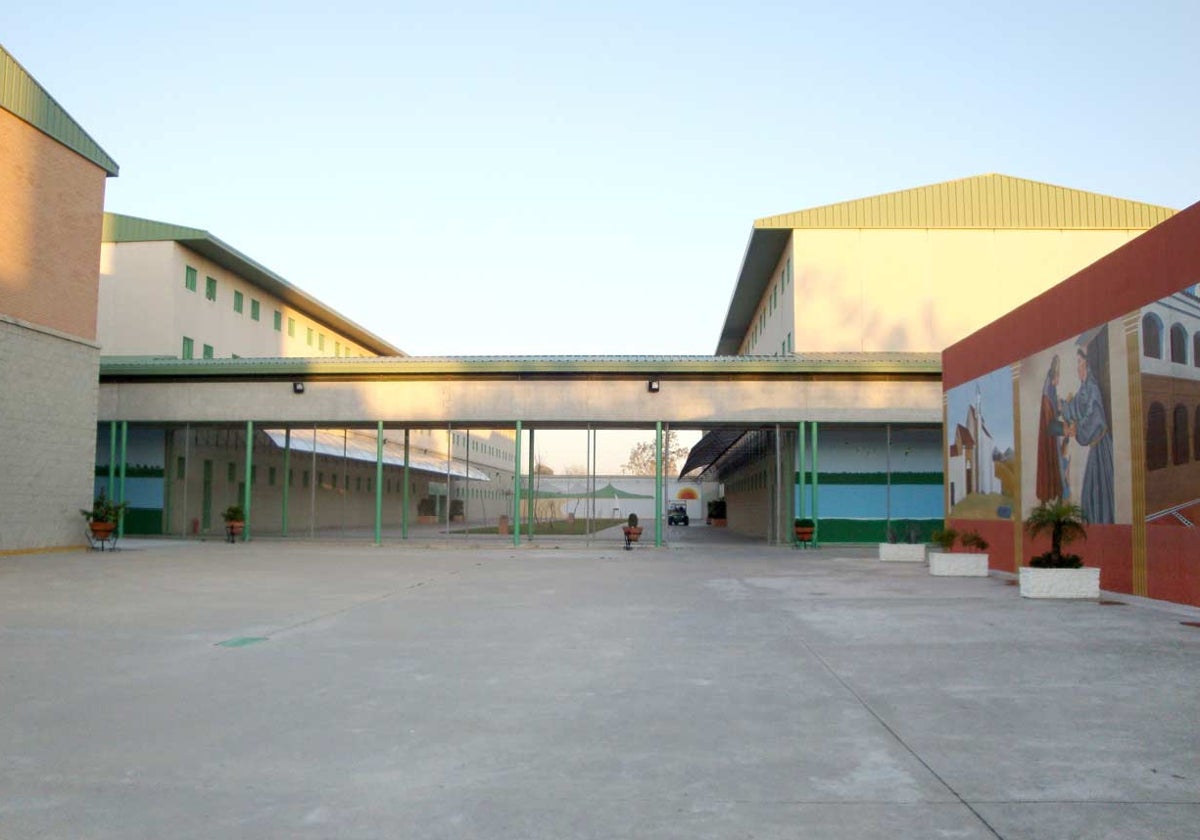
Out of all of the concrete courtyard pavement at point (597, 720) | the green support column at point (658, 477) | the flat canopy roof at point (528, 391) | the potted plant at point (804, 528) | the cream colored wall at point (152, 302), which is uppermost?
the cream colored wall at point (152, 302)

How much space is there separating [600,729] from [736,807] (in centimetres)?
172

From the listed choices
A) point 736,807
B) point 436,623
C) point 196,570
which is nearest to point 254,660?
Answer: point 436,623

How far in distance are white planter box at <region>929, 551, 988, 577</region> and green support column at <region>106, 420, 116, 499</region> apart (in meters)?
25.4

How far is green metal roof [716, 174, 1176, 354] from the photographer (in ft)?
119

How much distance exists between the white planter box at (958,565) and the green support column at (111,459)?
2542cm

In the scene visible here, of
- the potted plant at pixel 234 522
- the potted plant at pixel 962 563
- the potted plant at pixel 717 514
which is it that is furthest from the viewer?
the potted plant at pixel 717 514

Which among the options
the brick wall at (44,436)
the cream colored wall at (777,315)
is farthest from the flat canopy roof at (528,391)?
the cream colored wall at (777,315)

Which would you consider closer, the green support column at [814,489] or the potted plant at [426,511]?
the green support column at [814,489]

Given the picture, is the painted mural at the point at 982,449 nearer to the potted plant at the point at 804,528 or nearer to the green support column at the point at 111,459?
the potted plant at the point at 804,528

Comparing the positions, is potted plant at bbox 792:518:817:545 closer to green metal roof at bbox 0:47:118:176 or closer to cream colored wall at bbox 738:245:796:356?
cream colored wall at bbox 738:245:796:356

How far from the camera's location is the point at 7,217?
72.5ft

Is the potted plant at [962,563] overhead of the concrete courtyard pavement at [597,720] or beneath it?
overhead

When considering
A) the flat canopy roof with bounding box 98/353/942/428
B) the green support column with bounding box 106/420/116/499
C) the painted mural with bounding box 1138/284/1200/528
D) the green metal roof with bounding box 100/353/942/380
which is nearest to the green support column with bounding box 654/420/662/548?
the flat canopy roof with bounding box 98/353/942/428

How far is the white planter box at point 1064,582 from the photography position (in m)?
13.8
